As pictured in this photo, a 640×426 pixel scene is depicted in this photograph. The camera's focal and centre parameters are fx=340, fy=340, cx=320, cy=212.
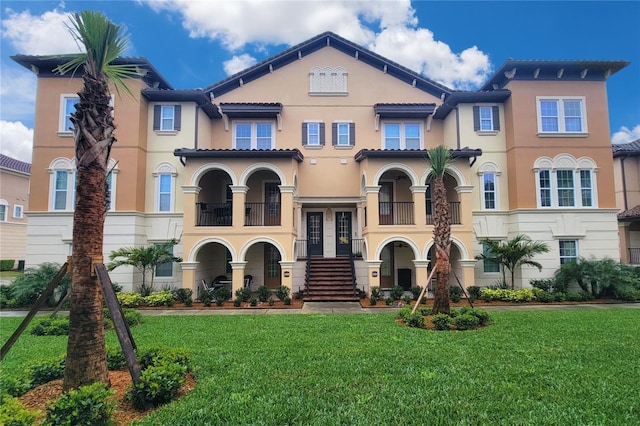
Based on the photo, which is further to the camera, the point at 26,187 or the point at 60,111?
the point at 26,187

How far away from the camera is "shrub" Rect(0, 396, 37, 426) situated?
11.2 ft

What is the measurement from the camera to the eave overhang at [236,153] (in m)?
15.0

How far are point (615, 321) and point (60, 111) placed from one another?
74.6 feet

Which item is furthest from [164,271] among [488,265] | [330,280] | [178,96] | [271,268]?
[488,265]

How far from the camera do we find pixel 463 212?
50.6 feet

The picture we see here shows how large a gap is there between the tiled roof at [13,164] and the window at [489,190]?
115 feet

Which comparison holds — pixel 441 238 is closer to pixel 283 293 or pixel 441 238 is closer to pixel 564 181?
pixel 283 293

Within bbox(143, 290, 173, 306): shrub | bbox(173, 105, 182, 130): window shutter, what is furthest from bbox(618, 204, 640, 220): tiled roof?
bbox(173, 105, 182, 130): window shutter

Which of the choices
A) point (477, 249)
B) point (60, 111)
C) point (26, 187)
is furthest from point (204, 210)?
point (26, 187)

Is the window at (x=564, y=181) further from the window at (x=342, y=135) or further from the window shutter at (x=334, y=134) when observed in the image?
the window shutter at (x=334, y=134)

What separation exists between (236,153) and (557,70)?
15593 mm

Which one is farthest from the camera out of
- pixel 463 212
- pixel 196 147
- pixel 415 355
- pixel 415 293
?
pixel 196 147

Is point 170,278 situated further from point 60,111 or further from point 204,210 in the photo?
point 60,111

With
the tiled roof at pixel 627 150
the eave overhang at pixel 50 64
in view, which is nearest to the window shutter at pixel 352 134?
the eave overhang at pixel 50 64
